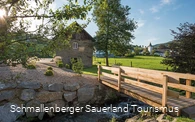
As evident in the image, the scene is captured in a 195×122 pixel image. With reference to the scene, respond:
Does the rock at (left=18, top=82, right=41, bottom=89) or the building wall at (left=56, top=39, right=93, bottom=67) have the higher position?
the building wall at (left=56, top=39, right=93, bottom=67)

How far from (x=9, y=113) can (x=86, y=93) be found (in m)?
4.51

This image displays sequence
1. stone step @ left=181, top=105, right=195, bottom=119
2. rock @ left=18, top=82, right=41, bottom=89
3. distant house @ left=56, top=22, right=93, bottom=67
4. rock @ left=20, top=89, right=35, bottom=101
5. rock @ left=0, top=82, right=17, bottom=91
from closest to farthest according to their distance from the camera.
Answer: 1. stone step @ left=181, top=105, right=195, bottom=119
2. rock @ left=0, top=82, right=17, bottom=91
3. rock @ left=20, top=89, right=35, bottom=101
4. rock @ left=18, top=82, right=41, bottom=89
5. distant house @ left=56, top=22, right=93, bottom=67

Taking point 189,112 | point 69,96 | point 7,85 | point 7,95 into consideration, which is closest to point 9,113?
point 7,95

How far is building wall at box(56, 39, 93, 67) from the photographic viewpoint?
24.2 m

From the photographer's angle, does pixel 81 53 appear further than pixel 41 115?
Yes

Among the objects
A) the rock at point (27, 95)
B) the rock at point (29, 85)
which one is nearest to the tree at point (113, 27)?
the rock at point (29, 85)

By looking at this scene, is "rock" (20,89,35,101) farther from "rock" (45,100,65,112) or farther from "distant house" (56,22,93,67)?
"distant house" (56,22,93,67)

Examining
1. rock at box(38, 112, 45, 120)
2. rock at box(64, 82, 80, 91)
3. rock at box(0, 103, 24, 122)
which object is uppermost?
rock at box(64, 82, 80, 91)

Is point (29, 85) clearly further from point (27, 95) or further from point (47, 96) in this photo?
point (47, 96)

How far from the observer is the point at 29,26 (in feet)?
13.1

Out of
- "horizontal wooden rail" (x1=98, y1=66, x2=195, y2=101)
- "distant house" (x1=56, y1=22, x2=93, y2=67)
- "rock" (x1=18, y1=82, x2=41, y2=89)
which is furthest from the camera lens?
"distant house" (x1=56, y1=22, x2=93, y2=67)

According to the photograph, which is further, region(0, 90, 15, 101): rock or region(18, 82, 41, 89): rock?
region(18, 82, 41, 89): rock

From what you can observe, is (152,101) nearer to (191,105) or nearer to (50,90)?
(191,105)

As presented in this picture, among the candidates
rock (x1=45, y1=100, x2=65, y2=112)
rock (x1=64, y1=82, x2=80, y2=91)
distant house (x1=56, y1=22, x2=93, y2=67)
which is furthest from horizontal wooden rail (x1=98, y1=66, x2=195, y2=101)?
distant house (x1=56, y1=22, x2=93, y2=67)
